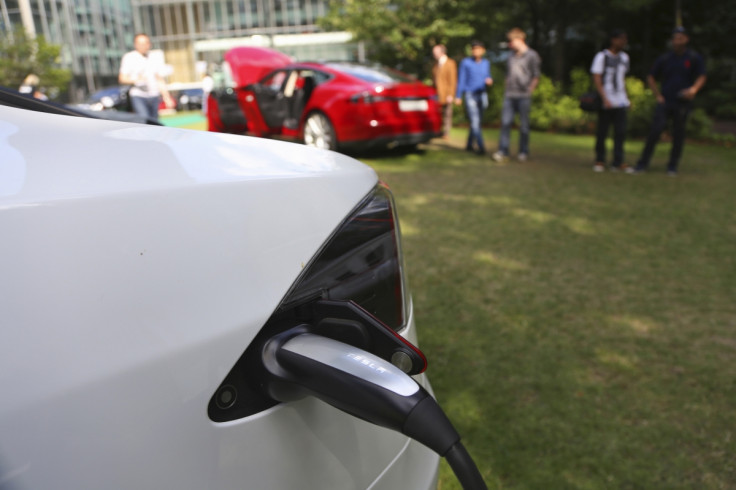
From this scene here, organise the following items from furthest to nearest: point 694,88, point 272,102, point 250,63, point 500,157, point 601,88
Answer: point 250,63
point 272,102
point 500,157
point 601,88
point 694,88

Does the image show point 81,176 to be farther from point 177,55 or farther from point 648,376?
point 177,55

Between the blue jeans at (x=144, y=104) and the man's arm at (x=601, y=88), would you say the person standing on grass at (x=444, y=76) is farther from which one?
the blue jeans at (x=144, y=104)

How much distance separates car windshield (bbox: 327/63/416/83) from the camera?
816 centimetres

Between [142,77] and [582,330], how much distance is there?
7041 millimetres

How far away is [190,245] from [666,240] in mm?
4719

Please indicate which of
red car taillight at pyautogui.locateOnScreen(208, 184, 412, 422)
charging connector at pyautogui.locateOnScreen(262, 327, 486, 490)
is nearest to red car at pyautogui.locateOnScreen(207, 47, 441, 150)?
red car taillight at pyautogui.locateOnScreen(208, 184, 412, 422)

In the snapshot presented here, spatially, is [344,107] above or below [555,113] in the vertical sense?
above

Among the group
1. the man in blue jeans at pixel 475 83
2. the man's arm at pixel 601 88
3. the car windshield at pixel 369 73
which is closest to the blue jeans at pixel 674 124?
the man's arm at pixel 601 88

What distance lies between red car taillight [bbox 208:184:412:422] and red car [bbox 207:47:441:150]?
271 inches

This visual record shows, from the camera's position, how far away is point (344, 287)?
96 cm

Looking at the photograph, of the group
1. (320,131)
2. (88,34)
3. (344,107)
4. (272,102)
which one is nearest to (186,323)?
(344,107)

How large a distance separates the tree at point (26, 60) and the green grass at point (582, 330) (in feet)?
74.2

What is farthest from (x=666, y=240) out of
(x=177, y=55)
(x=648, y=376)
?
(x=177, y=55)

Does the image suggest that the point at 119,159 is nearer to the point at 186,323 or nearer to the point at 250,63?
the point at 186,323
